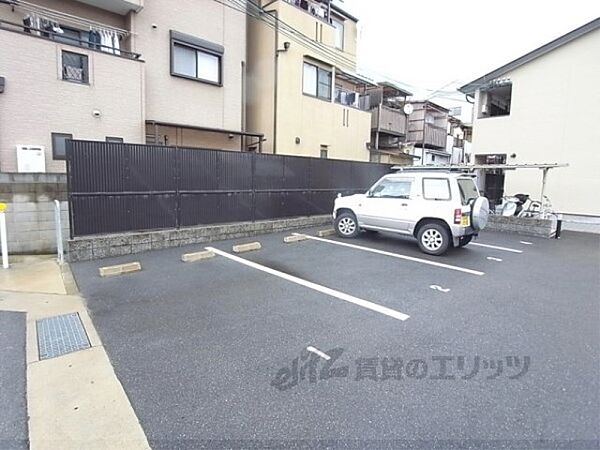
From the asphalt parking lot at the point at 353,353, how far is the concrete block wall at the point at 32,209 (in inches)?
78.6

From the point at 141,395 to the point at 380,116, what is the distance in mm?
18068

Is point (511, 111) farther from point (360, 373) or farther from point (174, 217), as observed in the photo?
point (360, 373)

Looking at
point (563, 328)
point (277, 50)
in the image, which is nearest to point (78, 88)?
point (277, 50)

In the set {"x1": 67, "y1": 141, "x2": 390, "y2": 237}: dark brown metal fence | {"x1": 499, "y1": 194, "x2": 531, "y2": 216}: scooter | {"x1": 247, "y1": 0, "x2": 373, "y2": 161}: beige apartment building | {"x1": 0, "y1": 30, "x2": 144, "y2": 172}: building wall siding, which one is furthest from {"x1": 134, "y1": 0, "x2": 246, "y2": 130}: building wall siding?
{"x1": 499, "y1": 194, "x2": 531, "y2": 216}: scooter

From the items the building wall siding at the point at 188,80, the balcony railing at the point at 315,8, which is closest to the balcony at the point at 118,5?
the building wall siding at the point at 188,80

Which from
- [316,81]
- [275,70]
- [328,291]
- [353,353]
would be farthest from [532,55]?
[353,353]

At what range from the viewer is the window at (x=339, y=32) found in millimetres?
15406

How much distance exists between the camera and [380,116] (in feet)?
59.9

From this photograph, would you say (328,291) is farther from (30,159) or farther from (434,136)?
(434,136)

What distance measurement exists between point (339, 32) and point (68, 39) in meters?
11.2

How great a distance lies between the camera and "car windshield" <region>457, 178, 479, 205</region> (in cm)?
697

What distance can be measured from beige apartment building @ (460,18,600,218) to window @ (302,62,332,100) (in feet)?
20.6

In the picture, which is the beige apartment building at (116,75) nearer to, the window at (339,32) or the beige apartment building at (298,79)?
the beige apartment building at (298,79)

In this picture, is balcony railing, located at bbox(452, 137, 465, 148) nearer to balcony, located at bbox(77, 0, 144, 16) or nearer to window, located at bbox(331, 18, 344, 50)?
window, located at bbox(331, 18, 344, 50)
